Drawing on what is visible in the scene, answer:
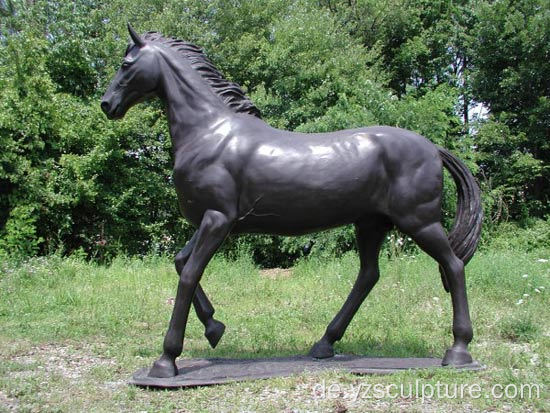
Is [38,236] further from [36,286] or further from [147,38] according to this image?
[147,38]

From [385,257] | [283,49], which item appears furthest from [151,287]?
[283,49]

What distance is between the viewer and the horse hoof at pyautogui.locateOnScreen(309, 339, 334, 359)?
14.0 feet

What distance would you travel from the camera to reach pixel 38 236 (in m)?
10.0

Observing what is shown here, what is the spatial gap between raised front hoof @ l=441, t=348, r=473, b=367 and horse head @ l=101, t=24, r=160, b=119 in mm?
2973

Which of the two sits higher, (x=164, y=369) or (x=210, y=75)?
(x=210, y=75)

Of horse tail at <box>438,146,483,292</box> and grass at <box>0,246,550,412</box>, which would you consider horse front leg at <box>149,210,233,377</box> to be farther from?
horse tail at <box>438,146,483,292</box>

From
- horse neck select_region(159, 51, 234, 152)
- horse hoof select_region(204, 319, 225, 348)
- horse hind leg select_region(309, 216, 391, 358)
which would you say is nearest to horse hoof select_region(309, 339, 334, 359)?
horse hind leg select_region(309, 216, 391, 358)

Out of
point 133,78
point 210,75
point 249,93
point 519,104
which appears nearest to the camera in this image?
point 133,78

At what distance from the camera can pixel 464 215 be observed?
4098mm

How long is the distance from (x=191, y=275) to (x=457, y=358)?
2.00 metres

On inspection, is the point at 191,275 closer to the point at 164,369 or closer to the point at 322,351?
the point at 164,369

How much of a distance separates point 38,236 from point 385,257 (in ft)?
20.8

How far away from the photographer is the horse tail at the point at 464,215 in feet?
13.3

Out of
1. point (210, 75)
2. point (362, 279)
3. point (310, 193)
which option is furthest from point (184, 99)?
point (362, 279)
